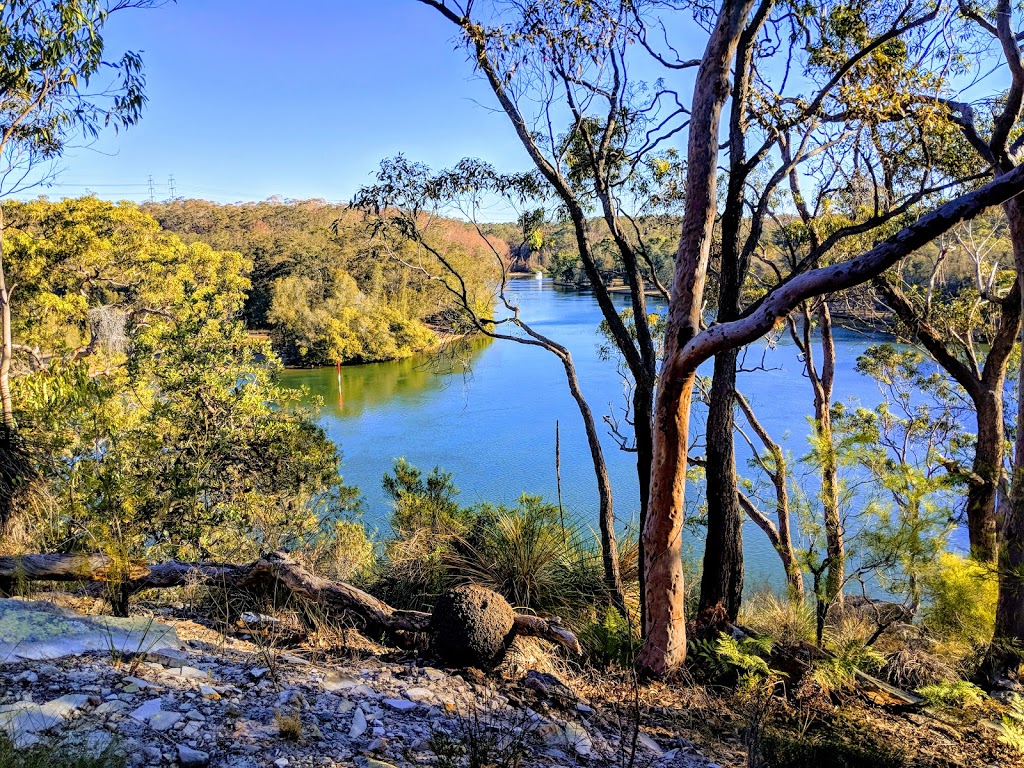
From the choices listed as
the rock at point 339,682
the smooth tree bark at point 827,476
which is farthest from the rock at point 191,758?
the smooth tree bark at point 827,476

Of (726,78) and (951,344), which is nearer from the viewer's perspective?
(726,78)

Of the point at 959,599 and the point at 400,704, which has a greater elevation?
the point at 400,704

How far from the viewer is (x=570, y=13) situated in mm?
4961

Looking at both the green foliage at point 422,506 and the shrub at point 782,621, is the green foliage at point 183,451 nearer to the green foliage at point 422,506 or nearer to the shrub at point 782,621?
the green foliage at point 422,506

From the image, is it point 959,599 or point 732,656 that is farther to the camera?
point 959,599

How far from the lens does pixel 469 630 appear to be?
2.74 m

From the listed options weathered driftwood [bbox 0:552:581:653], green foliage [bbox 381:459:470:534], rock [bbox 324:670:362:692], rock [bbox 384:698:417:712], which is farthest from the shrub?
green foliage [bbox 381:459:470:534]

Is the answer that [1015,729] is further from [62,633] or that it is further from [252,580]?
[62,633]

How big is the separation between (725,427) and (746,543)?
728 cm

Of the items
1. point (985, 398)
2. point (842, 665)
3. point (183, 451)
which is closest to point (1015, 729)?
point (842, 665)

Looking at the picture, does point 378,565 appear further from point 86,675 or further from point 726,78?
point 726,78

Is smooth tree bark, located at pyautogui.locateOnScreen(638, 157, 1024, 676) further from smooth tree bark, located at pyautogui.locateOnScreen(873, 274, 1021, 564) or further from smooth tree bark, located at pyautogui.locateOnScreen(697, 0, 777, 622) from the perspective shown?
smooth tree bark, located at pyautogui.locateOnScreen(873, 274, 1021, 564)

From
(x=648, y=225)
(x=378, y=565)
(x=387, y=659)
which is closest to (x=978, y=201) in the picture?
(x=387, y=659)

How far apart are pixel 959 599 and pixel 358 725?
3.52 m
